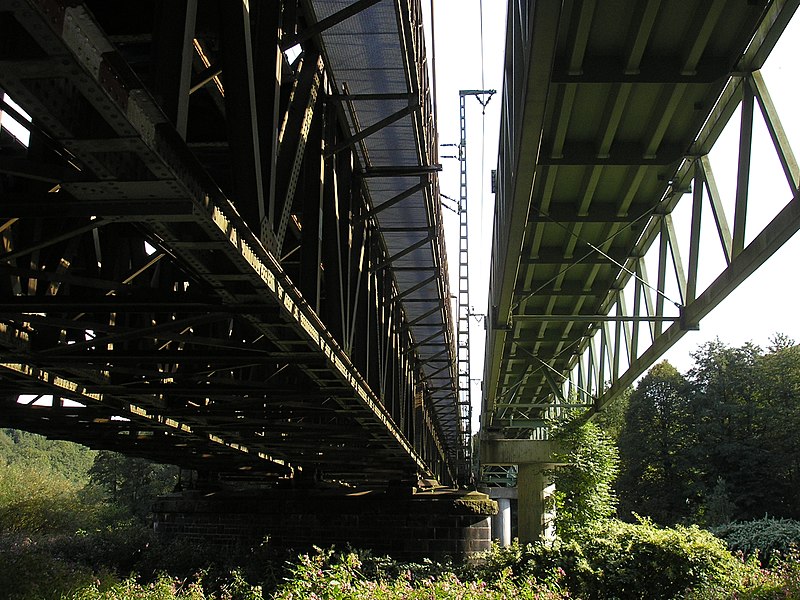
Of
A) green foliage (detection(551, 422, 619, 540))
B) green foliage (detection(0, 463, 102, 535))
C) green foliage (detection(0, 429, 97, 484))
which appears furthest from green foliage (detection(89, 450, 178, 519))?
green foliage (detection(551, 422, 619, 540))

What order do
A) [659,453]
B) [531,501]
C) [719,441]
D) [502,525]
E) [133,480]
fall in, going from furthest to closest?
1. [133,480]
2. [502,525]
3. [659,453]
4. [719,441]
5. [531,501]

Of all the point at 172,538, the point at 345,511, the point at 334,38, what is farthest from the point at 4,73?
the point at 172,538

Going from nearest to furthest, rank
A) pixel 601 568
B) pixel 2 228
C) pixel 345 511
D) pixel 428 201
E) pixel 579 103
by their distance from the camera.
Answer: pixel 2 228
pixel 579 103
pixel 428 201
pixel 601 568
pixel 345 511

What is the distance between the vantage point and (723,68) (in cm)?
1091

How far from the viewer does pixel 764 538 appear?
32688mm

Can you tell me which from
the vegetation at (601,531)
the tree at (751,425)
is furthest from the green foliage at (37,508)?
the tree at (751,425)

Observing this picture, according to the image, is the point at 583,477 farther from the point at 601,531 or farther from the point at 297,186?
the point at 297,186

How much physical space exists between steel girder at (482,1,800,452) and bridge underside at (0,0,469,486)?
5.37 ft

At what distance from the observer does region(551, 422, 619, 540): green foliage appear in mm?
26047

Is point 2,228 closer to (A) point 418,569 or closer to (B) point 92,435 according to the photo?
(B) point 92,435

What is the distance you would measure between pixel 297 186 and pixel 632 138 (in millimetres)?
5744

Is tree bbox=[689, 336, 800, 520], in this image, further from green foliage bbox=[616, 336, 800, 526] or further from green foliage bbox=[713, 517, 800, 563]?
green foliage bbox=[713, 517, 800, 563]

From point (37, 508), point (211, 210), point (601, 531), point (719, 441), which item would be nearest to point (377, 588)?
point (211, 210)

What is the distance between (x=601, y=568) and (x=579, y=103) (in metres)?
11.4
